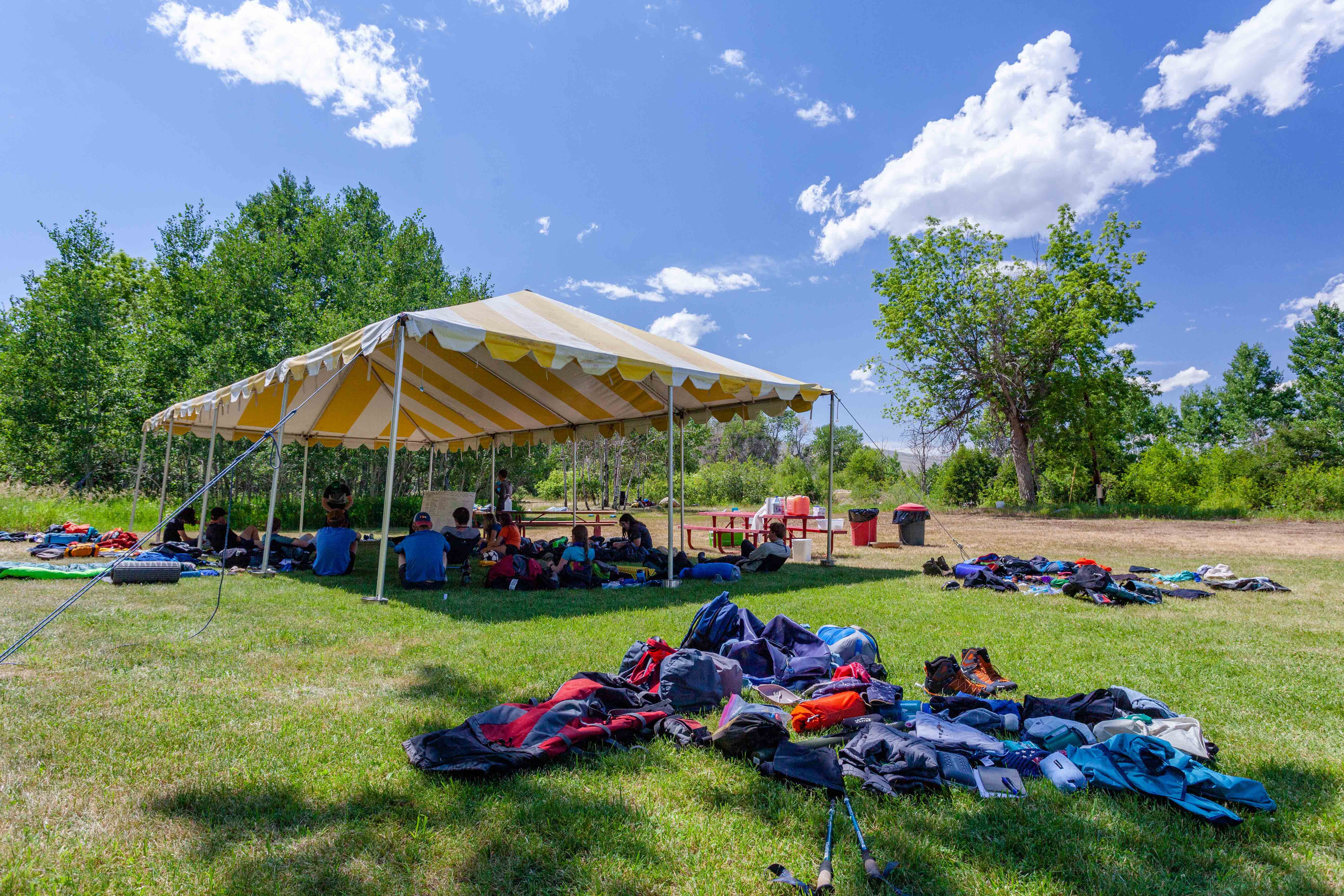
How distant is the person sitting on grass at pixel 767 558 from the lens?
8727mm

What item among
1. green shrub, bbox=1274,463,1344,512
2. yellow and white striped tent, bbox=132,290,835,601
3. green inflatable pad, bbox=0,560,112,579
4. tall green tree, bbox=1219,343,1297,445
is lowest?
green inflatable pad, bbox=0,560,112,579

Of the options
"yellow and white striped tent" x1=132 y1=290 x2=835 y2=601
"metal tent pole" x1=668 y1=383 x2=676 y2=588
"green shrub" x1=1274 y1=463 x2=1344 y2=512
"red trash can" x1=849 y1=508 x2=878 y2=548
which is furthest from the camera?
"green shrub" x1=1274 y1=463 x2=1344 y2=512

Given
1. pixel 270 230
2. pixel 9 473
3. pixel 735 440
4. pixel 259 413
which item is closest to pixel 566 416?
pixel 259 413

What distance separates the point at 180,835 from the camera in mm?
1998

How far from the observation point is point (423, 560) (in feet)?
22.6

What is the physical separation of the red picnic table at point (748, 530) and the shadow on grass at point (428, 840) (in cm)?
761

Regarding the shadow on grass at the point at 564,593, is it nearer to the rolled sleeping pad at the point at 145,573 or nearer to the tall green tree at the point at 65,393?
the rolled sleeping pad at the point at 145,573

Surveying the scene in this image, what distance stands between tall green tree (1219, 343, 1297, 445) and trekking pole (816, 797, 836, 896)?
53.4 meters

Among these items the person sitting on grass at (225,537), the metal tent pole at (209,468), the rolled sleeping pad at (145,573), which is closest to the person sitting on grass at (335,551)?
the person sitting on grass at (225,537)

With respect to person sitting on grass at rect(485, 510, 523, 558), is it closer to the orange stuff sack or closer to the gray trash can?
the orange stuff sack

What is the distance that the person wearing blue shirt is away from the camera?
689 cm

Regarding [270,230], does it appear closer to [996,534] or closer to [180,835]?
[996,534]

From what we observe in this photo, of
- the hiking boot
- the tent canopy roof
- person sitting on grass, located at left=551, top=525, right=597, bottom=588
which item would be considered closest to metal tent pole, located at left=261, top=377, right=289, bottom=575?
the tent canopy roof

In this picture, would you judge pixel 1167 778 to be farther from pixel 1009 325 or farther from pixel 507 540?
pixel 1009 325
